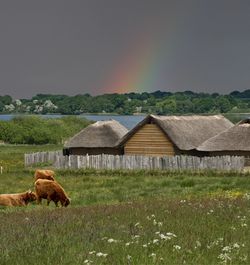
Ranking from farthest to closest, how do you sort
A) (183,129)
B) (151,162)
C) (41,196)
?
(183,129)
(151,162)
(41,196)

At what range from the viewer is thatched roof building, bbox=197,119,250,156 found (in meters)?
50.0

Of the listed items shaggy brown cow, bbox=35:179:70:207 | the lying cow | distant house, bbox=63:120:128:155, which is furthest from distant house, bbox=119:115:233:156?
the lying cow

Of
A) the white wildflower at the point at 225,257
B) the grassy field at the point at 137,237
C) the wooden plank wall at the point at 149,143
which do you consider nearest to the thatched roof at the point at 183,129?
the wooden plank wall at the point at 149,143

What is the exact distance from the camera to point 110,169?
49.9 meters

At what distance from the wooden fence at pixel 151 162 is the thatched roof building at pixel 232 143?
10.2ft

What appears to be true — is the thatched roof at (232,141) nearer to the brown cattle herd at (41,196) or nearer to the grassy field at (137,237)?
the brown cattle herd at (41,196)

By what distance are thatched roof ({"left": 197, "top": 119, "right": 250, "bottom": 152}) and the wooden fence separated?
309 centimetres

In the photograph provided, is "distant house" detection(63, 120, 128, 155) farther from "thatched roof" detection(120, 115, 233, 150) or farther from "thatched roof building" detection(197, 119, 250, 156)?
"thatched roof building" detection(197, 119, 250, 156)

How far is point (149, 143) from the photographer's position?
182 feet

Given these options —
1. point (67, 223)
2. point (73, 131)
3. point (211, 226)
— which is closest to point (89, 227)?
point (67, 223)

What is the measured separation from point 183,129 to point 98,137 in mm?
8803

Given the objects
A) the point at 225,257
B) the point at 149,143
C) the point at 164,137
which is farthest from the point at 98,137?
the point at 225,257

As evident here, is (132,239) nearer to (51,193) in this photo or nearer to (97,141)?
(51,193)

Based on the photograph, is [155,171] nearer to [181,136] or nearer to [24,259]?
[181,136]
